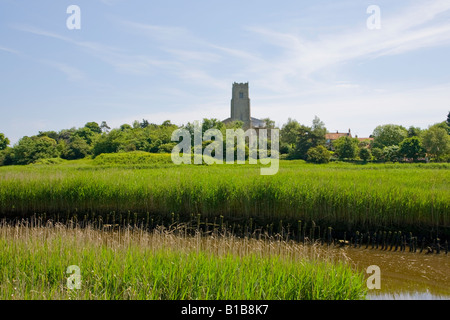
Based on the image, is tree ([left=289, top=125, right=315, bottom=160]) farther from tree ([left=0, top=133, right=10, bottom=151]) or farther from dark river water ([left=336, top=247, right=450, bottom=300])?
tree ([left=0, top=133, right=10, bottom=151])

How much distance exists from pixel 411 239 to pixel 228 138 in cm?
2782

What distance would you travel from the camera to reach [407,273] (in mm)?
7363

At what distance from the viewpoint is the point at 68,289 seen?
13.9 feet

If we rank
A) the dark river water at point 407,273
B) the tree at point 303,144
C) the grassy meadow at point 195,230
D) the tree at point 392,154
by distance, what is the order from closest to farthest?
the grassy meadow at point 195,230
the dark river water at point 407,273
the tree at point 392,154
the tree at point 303,144

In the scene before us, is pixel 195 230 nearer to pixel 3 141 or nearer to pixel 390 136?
pixel 3 141

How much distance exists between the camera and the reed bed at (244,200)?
9.71 meters

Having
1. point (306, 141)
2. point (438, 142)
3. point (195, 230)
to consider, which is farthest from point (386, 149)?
point (195, 230)

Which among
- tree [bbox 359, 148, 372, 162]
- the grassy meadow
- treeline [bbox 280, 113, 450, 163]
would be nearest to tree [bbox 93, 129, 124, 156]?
treeline [bbox 280, 113, 450, 163]

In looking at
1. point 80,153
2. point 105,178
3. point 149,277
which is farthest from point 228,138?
point 149,277

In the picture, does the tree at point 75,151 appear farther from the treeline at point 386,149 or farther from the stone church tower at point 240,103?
the stone church tower at point 240,103

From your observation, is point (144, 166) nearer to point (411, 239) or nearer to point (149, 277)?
point (411, 239)

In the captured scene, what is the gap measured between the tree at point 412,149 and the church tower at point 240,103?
4082 centimetres

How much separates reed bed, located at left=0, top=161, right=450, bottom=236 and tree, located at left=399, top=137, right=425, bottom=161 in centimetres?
3066

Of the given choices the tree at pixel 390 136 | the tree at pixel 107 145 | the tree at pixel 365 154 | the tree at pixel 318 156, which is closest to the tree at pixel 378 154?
the tree at pixel 365 154
